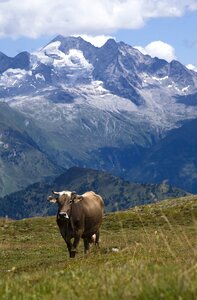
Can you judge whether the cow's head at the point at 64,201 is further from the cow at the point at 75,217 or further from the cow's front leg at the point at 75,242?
the cow's front leg at the point at 75,242

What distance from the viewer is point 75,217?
28.3m

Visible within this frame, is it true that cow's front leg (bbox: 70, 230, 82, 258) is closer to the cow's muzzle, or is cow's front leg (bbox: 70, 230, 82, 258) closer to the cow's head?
the cow's head

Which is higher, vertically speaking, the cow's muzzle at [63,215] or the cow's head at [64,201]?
the cow's head at [64,201]

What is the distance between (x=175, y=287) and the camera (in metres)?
7.70

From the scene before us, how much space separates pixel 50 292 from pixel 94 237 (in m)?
23.9

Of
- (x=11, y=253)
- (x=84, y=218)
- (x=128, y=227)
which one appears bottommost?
(x=128, y=227)

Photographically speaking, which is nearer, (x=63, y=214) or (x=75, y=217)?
(x=63, y=214)

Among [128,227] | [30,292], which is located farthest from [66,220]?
[128,227]

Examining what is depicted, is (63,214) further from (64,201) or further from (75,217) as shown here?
(75,217)

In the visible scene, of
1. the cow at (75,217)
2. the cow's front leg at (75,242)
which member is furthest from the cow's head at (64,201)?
the cow's front leg at (75,242)

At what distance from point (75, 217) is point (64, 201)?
45.6 inches

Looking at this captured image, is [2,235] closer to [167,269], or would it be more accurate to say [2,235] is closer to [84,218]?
[84,218]

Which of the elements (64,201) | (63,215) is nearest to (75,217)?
(64,201)

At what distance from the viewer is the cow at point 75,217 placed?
2745 centimetres
